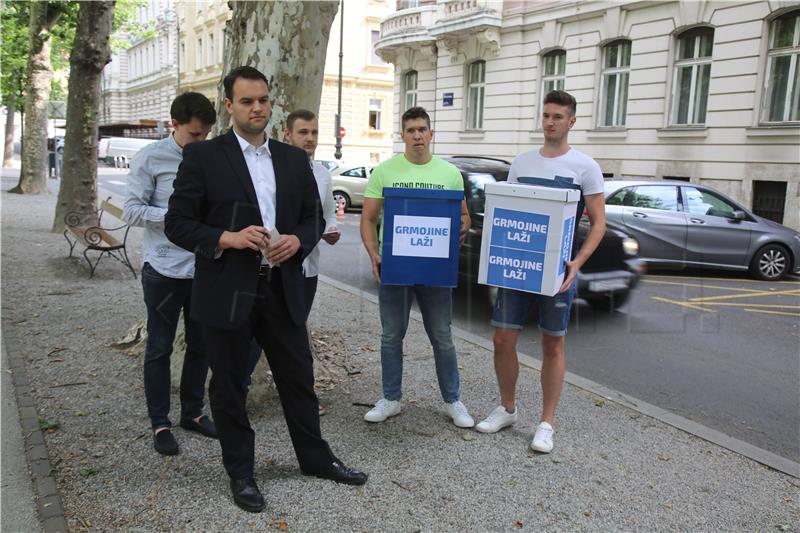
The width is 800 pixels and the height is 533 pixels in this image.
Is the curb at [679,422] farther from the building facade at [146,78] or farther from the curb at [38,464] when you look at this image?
the building facade at [146,78]

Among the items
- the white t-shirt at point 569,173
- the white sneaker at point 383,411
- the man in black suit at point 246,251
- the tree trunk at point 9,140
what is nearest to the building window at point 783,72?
the white t-shirt at point 569,173

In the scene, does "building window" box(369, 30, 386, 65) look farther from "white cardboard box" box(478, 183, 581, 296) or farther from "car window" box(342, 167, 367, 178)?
"white cardboard box" box(478, 183, 581, 296)

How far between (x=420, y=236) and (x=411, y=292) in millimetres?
417

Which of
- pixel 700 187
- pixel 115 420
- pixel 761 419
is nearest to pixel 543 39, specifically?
pixel 700 187

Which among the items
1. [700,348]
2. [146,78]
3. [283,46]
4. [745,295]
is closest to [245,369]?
[283,46]

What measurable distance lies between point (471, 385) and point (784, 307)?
600 cm

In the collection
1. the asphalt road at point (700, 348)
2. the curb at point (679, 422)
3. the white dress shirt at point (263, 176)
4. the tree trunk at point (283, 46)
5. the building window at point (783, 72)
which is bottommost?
the asphalt road at point (700, 348)

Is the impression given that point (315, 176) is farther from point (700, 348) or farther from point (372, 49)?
point (372, 49)

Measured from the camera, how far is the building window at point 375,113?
151ft

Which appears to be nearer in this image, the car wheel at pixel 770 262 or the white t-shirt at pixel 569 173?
the white t-shirt at pixel 569 173

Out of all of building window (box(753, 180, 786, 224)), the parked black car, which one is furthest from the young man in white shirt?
building window (box(753, 180, 786, 224))

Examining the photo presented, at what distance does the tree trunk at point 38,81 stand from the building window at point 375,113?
27.4m

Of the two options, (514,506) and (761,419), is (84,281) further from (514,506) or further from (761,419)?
(761,419)

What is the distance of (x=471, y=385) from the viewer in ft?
17.1
